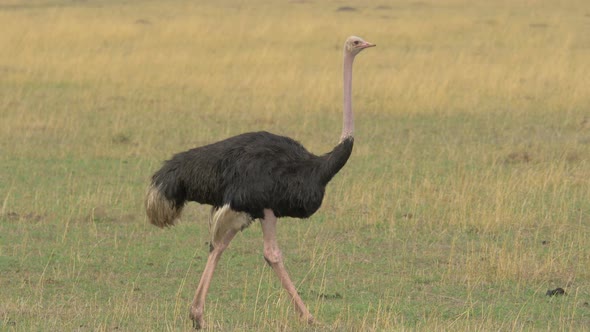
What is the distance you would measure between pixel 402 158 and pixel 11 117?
5.00 meters

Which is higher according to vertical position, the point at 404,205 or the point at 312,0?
the point at 404,205

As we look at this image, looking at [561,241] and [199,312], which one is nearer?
[199,312]

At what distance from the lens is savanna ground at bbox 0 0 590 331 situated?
762 centimetres

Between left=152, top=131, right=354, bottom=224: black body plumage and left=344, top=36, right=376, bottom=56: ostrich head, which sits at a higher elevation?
left=344, top=36, right=376, bottom=56: ostrich head

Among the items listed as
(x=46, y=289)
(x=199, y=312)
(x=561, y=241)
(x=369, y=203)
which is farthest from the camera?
(x=369, y=203)

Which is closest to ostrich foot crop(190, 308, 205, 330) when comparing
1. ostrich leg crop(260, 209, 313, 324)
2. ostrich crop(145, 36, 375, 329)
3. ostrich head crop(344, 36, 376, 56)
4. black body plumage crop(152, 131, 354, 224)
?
ostrich crop(145, 36, 375, 329)

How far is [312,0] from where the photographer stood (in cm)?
3291

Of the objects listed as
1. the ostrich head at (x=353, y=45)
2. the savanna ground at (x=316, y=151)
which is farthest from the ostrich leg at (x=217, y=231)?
the ostrich head at (x=353, y=45)

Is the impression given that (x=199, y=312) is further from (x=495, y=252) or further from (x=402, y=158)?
(x=402, y=158)

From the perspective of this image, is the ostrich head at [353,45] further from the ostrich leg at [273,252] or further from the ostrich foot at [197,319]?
the ostrich foot at [197,319]

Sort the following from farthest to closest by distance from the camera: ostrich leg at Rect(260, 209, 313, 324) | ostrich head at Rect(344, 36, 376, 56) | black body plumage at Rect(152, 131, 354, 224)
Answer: ostrich head at Rect(344, 36, 376, 56) → ostrich leg at Rect(260, 209, 313, 324) → black body plumage at Rect(152, 131, 354, 224)

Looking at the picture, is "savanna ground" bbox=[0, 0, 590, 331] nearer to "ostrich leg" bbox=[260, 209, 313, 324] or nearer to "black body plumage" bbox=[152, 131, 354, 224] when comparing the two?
"ostrich leg" bbox=[260, 209, 313, 324]

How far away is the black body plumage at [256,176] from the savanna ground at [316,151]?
66cm

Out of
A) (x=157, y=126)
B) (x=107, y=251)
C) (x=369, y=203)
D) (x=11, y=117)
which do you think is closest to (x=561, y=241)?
(x=369, y=203)
